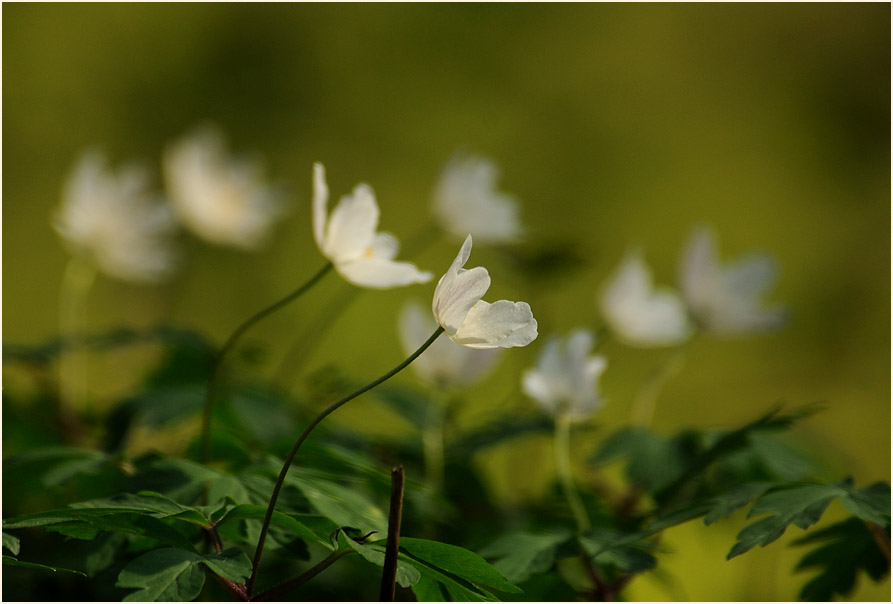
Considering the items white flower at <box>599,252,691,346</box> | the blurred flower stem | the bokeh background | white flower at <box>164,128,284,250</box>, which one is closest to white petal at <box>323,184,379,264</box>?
white flower at <box>599,252,691,346</box>

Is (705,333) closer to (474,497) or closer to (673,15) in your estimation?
(474,497)

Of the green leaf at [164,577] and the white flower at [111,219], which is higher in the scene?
the white flower at [111,219]

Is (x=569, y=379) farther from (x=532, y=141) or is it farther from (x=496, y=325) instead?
(x=532, y=141)

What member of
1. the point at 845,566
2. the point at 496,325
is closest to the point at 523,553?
the point at 496,325

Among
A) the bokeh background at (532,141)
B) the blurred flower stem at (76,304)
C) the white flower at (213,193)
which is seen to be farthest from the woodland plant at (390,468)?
the bokeh background at (532,141)

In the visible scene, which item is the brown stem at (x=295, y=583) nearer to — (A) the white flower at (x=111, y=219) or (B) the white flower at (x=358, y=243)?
(B) the white flower at (x=358, y=243)

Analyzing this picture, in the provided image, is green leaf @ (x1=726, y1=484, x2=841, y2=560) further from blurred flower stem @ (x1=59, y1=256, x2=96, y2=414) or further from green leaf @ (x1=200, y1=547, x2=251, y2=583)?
blurred flower stem @ (x1=59, y1=256, x2=96, y2=414)
